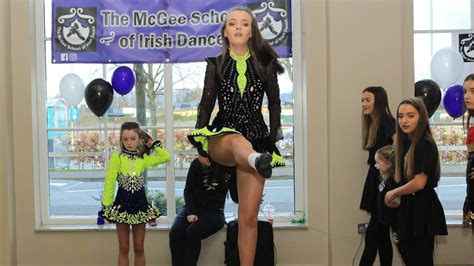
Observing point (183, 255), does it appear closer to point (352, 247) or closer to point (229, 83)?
point (352, 247)

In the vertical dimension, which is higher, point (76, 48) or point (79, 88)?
point (76, 48)

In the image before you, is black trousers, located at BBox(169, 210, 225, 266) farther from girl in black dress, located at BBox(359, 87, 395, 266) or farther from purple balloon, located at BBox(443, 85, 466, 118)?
purple balloon, located at BBox(443, 85, 466, 118)

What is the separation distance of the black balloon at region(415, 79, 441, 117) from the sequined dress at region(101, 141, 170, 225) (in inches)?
92.1

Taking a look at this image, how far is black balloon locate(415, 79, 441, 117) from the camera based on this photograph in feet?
15.8

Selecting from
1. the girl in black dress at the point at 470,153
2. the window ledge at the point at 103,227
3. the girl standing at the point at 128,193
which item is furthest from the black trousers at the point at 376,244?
the girl standing at the point at 128,193

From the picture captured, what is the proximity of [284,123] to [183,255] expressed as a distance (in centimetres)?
152

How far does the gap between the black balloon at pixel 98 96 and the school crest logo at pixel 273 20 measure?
1.45 m

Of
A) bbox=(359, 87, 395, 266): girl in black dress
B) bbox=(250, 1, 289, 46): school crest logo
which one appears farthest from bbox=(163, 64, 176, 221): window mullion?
bbox=(359, 87, 395, 266): girl in black dress

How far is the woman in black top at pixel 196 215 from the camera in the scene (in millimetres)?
4633

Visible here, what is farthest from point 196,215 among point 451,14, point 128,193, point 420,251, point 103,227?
point 451,14

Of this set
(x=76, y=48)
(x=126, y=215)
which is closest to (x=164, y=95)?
(x=76, y=48)

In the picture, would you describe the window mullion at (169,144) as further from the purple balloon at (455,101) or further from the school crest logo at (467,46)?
the school crest logo at (467,46)

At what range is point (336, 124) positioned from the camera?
491cm

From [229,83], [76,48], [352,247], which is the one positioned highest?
[76,48]
